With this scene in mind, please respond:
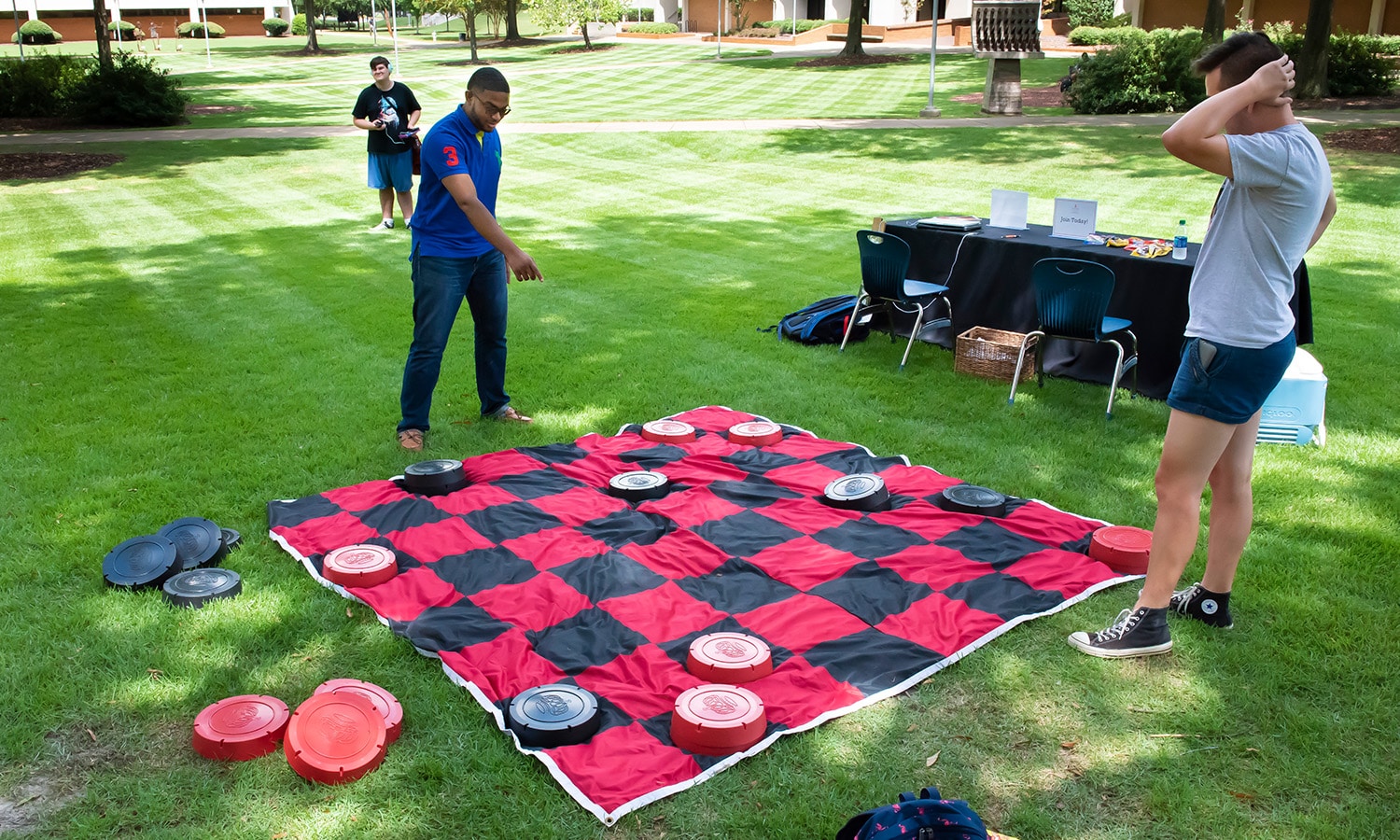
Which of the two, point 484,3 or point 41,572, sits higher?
point 484,3

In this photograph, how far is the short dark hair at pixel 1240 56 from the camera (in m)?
3.35

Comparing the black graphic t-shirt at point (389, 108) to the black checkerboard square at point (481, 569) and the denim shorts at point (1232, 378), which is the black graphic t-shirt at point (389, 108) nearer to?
the black checkerboard square at point (481, 569)

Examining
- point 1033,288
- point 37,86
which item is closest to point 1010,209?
point 1033,288

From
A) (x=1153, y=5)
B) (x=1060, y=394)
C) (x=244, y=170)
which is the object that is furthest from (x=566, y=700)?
(x=1153, y=5)

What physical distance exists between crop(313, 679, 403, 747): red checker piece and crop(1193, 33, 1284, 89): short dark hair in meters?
3.48

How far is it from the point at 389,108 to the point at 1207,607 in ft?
33.5

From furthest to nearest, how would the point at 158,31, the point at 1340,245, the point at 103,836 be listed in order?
the point at 158,31, the point at 1340,245, the point at 103,836

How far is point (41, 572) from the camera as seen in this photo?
15.3 feet

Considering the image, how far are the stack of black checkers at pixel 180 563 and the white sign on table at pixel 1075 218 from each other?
5886 millimetres

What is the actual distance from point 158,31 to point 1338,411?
7596 centimetres

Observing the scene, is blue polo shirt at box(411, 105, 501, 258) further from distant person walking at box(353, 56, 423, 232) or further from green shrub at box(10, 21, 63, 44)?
green shrub at box(10, 21, 63, 44)

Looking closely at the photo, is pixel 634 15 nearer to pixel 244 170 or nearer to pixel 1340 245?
pixel 244 170

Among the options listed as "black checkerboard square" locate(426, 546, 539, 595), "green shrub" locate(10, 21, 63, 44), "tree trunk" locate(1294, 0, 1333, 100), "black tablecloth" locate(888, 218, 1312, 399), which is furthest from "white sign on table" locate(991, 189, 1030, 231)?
"green shrub" locate(10, 21, 63, 44)

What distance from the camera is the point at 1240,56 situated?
3377 millimetres
